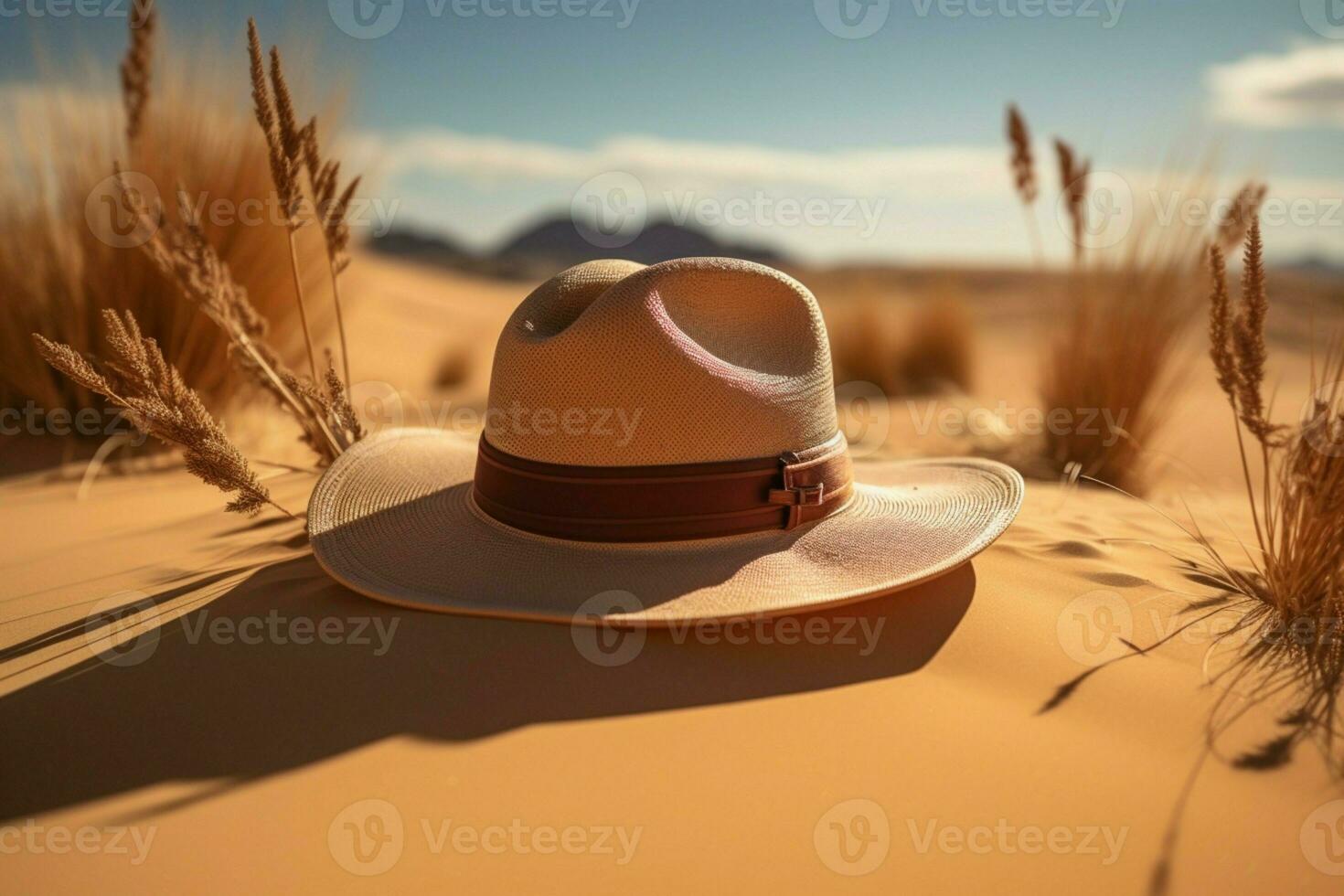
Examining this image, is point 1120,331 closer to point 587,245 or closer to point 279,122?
point 279,122

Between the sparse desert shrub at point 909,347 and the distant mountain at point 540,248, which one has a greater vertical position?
the sparse desert shrub at point 909,347

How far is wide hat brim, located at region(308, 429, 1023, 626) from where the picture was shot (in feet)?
5.56

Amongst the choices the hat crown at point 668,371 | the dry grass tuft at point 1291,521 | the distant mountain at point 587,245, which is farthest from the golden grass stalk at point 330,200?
the distant mountain at point 587,245

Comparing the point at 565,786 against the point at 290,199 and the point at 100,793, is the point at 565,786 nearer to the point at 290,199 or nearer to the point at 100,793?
the point at 100,793

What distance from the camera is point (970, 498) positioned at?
2.11 meters

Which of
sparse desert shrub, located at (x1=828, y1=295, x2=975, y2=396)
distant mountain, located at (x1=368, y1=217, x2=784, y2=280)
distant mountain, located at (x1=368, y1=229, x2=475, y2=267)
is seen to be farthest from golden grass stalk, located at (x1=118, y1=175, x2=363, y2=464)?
distant mountain, located at (x1=368, y1=229, x2=475, y2=267)

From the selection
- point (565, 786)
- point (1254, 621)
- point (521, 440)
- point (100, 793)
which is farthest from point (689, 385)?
point (1254, 621)

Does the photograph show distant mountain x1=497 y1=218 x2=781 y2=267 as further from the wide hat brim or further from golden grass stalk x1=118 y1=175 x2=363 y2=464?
the wide hat brim

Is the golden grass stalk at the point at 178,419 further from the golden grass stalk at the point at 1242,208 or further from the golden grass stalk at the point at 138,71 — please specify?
the golden grass stalk at the point at 1242,208

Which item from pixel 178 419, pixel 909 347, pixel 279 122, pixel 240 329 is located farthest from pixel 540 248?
pixel 178 419

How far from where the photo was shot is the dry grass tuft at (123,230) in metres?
3.57

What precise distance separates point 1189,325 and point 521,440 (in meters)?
3.21

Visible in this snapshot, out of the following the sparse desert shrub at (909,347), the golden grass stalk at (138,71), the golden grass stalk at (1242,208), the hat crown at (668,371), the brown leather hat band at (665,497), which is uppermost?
the golden grass stalk at (138,71)

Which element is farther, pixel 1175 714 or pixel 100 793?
pixel 1175 714
